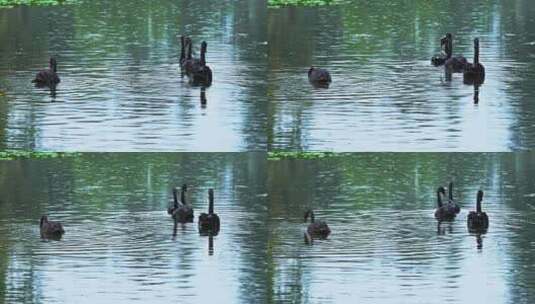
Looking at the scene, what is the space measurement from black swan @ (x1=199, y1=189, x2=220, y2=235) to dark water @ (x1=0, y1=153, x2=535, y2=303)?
11 centimetres

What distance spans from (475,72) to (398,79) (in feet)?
3.27

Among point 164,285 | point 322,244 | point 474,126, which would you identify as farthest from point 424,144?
point 164,285

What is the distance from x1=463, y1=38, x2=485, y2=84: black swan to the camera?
1399 inches

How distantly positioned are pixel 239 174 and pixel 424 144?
6.99 ft

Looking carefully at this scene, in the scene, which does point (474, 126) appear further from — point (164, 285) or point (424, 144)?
point (164, 285)

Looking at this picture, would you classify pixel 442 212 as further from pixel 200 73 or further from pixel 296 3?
pixel 296 3

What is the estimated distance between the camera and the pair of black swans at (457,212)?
30.5 m

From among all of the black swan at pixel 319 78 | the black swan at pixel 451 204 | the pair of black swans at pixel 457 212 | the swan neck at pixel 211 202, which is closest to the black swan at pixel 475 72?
the black swan at pixel 319 78

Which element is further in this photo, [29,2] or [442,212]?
[29,2]

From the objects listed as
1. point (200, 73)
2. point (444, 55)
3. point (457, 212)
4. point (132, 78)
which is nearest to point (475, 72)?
point (444, 55)

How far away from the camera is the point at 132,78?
35.9 metres

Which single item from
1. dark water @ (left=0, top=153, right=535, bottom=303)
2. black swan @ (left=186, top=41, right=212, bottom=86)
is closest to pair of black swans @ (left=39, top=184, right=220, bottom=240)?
dark water @ (left=0, top=153, right=535, bottom=303)

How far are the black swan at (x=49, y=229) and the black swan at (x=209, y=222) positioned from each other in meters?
1.51

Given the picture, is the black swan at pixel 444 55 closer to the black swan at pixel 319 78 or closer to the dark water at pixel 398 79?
the dark water at pixel 398 79
